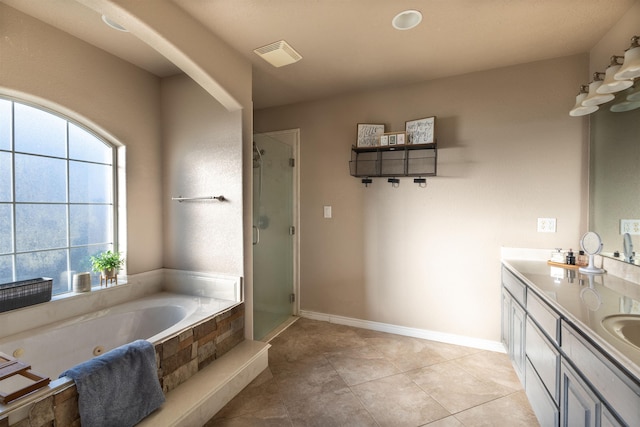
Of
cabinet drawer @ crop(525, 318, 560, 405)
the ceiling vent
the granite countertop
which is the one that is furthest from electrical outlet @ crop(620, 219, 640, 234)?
the ceiling vent

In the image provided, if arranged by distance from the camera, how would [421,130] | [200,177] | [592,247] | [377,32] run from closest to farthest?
[592,247] → [377,32] → [200,177] → [421,130]

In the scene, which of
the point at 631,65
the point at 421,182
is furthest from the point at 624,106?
the point at 421,182

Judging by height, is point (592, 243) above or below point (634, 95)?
below

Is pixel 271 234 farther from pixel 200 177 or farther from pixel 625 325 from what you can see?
pixel 625 325

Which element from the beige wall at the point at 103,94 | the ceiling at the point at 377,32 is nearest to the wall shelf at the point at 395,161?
the ceiling at the point at 377,32

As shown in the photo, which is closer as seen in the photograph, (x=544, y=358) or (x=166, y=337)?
(x=544, y=358)

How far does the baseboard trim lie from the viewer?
8.39 ft

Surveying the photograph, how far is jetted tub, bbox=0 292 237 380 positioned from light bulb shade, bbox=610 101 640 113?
291 cm

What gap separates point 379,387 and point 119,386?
1582 millimetres

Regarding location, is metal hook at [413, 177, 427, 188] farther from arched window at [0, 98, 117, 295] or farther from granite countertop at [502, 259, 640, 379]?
arched window at [0, 98, 117, 295]

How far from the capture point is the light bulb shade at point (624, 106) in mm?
1706

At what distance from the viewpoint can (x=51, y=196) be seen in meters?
2.03

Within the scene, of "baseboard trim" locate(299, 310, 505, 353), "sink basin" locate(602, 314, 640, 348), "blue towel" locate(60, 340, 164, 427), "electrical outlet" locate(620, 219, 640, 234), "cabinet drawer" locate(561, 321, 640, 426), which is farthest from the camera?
"baseboard trim" locate(299, 310, 505, 353)

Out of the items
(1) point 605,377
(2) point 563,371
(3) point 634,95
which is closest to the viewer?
(1) point 605,377
